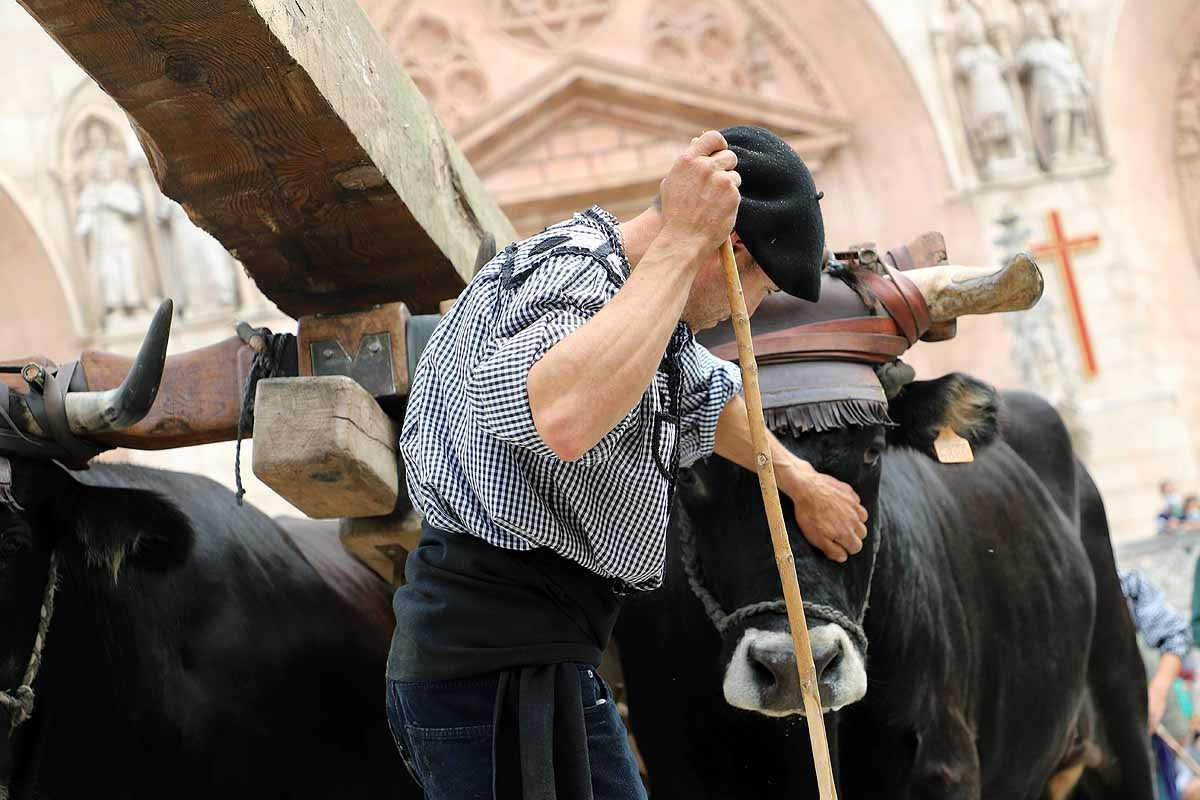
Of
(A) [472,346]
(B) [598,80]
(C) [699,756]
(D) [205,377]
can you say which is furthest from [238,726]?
(B) [598,80]

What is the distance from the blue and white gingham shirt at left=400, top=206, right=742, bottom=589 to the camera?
1805mm

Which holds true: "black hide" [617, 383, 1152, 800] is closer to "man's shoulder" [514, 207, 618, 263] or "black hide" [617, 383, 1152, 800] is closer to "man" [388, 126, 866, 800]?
"man" [388, 126, 866, 800]

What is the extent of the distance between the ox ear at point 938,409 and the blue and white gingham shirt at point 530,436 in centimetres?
142

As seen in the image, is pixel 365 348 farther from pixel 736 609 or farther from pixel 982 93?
pixel 982 93

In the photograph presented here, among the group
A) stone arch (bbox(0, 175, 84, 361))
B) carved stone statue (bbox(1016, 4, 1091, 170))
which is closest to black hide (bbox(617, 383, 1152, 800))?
carved stone statue (bbox(1016, 4, 1091, 170))

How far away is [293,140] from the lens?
2430mm

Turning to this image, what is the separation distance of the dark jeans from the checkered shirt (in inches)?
198

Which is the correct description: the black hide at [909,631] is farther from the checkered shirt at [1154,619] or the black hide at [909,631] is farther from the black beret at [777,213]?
the checkered shirt at [1154,619]

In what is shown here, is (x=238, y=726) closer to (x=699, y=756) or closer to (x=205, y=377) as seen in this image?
(x=205, y=377)

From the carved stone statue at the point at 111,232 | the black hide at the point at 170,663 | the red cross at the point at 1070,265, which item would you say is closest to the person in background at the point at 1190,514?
the red cross at the point at 1070,265

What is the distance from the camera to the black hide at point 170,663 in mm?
2869

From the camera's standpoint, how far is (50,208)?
11.1m

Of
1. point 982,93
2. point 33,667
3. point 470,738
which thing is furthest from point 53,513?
point 982,93

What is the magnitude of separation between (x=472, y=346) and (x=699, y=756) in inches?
61.9
